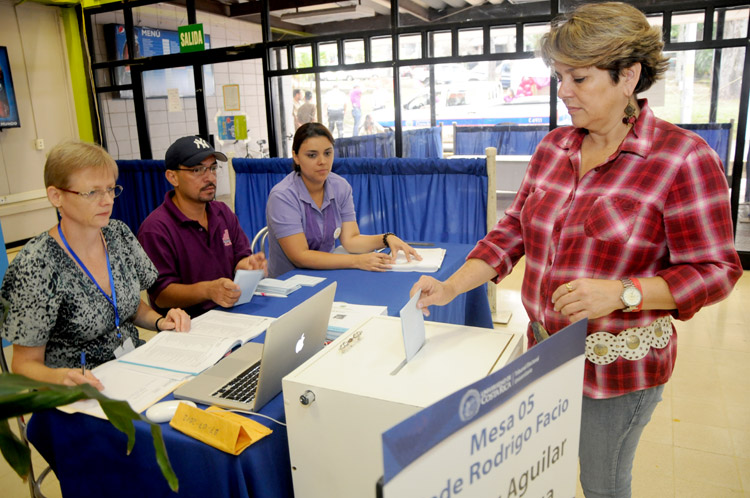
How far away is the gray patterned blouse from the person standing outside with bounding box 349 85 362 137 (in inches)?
152

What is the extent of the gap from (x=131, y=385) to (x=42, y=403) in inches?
28.2

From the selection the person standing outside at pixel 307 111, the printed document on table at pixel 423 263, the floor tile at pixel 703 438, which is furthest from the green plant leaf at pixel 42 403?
the person standing outside at pixel 307 111

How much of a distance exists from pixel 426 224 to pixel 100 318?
2.68m

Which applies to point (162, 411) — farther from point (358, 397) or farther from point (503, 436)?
point (503, 436)

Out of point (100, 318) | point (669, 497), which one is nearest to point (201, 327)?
point (100, 318)

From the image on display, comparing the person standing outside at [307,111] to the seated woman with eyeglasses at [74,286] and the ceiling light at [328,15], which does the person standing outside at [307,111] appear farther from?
the seated woman with eyeglasses at [74,286]

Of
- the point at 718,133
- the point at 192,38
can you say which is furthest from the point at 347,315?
the point at 192,38

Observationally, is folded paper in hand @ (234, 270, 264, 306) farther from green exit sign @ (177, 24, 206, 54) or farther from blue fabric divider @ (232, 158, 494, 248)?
green exit sign @ (177, 24, 206, 54)

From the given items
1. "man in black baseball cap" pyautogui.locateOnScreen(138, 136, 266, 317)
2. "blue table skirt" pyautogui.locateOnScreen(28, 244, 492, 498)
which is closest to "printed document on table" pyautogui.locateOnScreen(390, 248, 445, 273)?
"man in black baseball cap" pyautogui.locateOnScreen(138, 136, 266, 317)

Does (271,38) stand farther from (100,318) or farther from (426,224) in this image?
(100,318)

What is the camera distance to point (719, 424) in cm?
248

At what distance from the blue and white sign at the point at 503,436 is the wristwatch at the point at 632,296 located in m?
0.27

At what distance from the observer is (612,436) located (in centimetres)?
121

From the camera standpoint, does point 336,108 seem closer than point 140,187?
No
